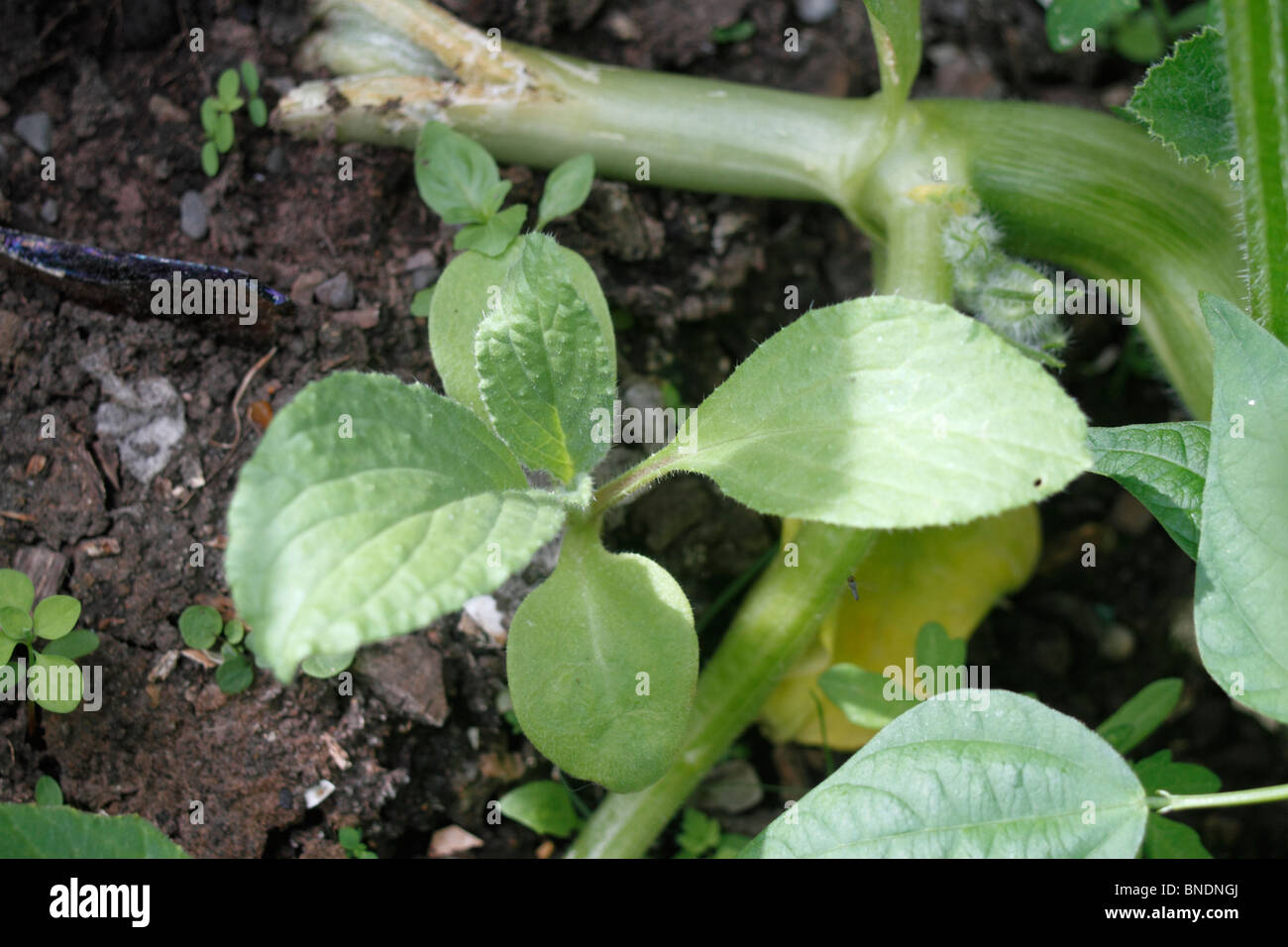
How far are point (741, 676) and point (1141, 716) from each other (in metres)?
0.64

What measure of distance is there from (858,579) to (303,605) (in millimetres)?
1252

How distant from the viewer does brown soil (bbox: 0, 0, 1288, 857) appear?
1615 mm

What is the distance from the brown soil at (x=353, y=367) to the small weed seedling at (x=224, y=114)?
3 centimetres

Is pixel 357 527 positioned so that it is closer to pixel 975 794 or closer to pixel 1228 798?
pixel 975 794

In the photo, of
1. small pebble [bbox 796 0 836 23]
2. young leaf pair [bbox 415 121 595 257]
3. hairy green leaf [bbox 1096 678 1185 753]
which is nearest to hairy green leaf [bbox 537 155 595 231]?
young leaf pair [bbox 415 121 595 257]

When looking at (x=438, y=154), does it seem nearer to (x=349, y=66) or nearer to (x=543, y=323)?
(x=349, y=66)

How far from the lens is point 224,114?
185 cm

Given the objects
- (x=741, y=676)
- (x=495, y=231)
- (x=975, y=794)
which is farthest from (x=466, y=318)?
(x=975, y=794)

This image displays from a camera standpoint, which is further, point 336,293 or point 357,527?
point 336,293

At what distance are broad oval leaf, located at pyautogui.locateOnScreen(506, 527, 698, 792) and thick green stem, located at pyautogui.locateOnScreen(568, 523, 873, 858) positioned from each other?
0.38m

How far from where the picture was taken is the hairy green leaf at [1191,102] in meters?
1.58

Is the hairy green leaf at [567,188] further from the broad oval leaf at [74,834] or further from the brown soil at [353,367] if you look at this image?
the broad oval leaf at [74,834]

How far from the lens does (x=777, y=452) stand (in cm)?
127
